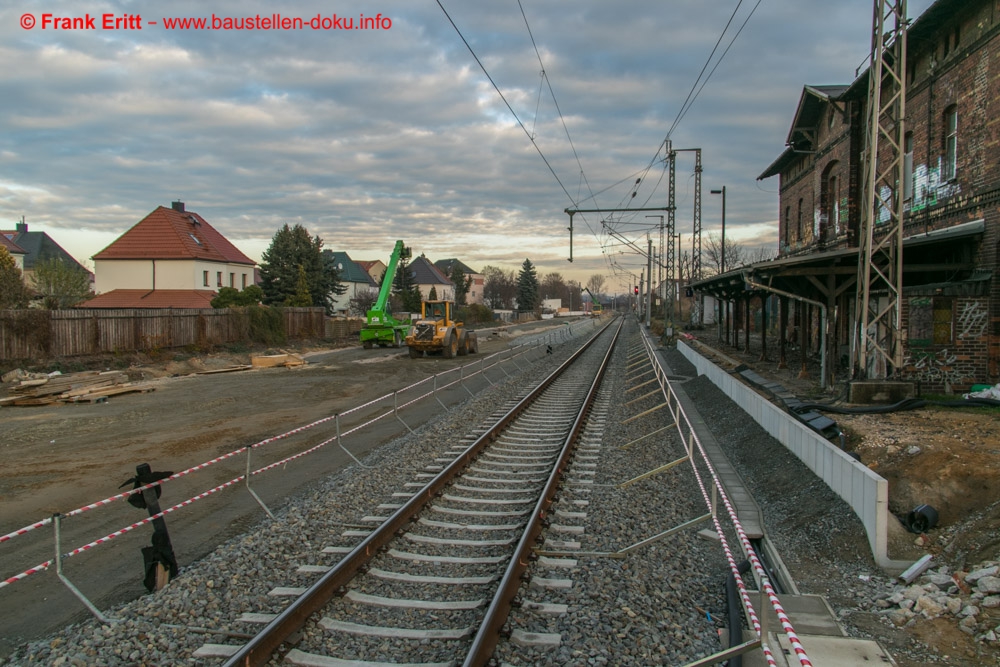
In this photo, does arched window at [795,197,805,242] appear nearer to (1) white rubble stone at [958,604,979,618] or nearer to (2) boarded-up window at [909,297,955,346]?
(2) boarded-up window at [909,297,955,346]

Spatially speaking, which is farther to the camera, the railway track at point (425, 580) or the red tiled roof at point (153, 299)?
the red tiled roof at point (153, 299)

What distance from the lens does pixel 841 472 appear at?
729cm

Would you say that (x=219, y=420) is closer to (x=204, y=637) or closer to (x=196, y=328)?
(x=204, y=637)

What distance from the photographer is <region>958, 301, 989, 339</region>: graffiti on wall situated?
12.4 metres

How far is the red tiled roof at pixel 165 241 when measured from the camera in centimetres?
4544

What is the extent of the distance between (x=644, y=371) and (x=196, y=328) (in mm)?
21921

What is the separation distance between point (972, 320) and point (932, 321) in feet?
2.18

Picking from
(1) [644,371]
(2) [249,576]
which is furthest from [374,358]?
(2) [249,576]

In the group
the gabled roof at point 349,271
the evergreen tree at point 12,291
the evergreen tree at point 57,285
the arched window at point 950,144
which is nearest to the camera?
the arched window at point 950,144

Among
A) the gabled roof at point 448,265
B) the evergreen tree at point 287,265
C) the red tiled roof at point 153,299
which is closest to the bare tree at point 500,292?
the gabled roof at point 448,265

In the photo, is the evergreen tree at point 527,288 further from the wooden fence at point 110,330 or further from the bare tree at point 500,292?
the wooden fence at point 110,330

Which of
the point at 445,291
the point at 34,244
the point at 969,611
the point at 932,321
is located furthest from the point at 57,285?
the point at 445,291

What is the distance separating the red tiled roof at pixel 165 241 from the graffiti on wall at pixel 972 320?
45.5 meters

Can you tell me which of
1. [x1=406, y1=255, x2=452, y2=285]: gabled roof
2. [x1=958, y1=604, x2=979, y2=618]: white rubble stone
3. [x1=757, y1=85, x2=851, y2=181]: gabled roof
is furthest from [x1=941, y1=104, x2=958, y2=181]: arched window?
[x1=406, y1=255, x2=452, y2=285]: gabled roof
